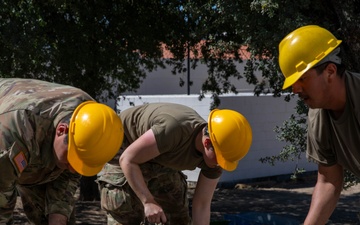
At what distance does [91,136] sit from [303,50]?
1.32 m

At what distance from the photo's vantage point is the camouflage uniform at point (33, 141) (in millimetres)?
3549

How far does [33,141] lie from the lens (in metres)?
3.71

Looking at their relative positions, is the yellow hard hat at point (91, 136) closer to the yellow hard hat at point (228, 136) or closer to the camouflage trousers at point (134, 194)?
the yellow hard hat at point (228, 136)

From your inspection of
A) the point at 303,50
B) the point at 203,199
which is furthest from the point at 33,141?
the point at 203,199

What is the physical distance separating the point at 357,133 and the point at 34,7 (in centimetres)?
558

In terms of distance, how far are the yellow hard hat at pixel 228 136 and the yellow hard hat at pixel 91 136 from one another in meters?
0.88

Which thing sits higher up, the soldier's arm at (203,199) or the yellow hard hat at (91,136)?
Answer: the yellow hard hat at (91,136)

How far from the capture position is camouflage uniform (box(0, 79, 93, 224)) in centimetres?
355

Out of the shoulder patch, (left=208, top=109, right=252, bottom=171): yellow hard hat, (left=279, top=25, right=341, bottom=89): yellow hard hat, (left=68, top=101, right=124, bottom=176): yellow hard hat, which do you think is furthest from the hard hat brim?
(left=279, top=25, right=341, bottom=89): yellow hard hat

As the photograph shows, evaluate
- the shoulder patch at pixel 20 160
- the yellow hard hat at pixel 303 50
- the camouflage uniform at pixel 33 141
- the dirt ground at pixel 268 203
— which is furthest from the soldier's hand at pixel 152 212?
the dirt ground at pixel 268 203

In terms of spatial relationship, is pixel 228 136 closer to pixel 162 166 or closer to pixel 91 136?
pixel 162 166

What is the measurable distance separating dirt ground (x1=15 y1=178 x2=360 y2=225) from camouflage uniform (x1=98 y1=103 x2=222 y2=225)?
350cm

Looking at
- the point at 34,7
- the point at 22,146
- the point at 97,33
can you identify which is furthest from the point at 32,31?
the point at 22,146

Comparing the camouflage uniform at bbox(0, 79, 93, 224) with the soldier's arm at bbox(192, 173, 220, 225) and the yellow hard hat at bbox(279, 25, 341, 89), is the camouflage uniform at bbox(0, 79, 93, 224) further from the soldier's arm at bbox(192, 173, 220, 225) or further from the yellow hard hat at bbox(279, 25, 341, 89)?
the yellow hard hat at bbox(279, 25, 341, 89)
